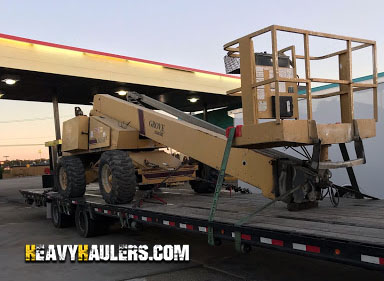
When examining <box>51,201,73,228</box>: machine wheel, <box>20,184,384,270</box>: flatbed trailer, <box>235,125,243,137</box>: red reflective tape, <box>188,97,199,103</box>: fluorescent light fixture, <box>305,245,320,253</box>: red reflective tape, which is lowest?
<box>51,201,73,228</box>: machine wheel

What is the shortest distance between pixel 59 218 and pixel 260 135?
6.93 m

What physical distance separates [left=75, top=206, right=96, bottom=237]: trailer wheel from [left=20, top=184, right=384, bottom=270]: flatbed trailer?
596 mm

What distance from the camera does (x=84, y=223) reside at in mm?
8781

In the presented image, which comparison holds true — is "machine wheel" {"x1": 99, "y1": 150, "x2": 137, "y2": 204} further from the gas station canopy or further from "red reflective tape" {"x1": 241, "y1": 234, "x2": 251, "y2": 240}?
the gas station canopy

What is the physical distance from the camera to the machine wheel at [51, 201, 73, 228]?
9992 mm

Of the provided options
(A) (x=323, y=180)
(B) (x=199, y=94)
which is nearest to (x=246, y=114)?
(A) (x=323, y=180)

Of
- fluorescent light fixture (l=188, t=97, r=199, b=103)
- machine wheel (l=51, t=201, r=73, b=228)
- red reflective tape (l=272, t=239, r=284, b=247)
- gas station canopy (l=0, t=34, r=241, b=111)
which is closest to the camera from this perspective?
red reflective tape (l=272, t=239, r=284, b=247)

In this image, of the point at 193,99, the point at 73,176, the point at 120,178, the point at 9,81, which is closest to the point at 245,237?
the point at 120,178

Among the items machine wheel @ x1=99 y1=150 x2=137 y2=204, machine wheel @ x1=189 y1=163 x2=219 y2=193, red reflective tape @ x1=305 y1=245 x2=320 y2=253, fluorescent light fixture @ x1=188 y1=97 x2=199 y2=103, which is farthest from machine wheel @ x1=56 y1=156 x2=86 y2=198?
fluorescent light fixture @ x1=188 y1=97 x2=199 y2=103

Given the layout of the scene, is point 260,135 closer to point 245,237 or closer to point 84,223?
point 245,237

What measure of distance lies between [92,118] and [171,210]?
3.81 metres

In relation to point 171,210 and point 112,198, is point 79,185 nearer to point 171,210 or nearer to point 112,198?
point 112,198

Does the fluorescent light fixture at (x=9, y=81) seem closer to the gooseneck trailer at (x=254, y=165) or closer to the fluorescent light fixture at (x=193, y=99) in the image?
the gooseneck trailer at (x=254, y=165)

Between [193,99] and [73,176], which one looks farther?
[193,99]
